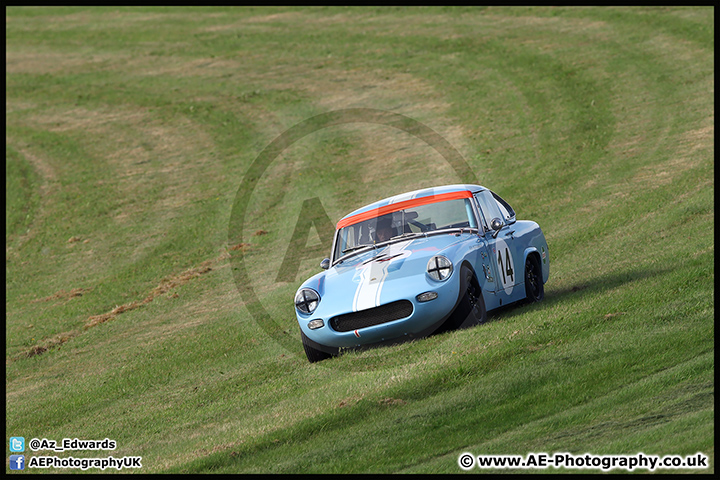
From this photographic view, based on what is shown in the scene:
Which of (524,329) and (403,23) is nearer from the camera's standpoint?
(524,329)

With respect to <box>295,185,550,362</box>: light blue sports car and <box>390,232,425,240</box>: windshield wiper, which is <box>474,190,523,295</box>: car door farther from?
<box>390,232,425,240</box>: windshield wiper

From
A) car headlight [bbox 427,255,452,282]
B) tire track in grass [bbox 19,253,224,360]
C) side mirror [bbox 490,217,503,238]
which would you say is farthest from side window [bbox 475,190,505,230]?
tire track in grass [bbox 19,253,224,360]

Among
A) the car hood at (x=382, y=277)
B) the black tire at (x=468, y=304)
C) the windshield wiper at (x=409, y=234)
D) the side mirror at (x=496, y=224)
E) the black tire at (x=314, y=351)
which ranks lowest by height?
the black tire at (x=314, y=351)

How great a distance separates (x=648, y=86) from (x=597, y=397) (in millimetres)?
23827

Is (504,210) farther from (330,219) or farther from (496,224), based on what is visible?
(330,219)

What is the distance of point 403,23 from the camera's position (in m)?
42.0

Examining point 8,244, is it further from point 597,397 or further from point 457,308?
point 597,397

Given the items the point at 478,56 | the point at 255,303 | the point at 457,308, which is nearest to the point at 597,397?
the point at 457,308

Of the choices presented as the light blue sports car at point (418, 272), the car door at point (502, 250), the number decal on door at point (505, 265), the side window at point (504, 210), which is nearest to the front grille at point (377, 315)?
the light blue sports car at point (418, 272)

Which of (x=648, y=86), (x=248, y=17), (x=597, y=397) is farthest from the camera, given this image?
(x=248, y=17)

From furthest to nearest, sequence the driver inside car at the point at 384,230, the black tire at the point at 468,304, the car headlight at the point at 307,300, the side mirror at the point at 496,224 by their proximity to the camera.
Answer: the driver inside car at the point at 384,230, the side mirror at the point at 496,224, the car headlight at the point at 307,300, the black tire at the point at 468,304

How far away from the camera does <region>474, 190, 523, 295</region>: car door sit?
33.7 feet

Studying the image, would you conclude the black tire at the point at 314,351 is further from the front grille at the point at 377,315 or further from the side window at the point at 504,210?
the side window at the point at 504,210

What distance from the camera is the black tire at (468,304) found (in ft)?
30.7
